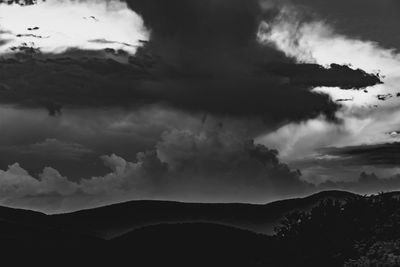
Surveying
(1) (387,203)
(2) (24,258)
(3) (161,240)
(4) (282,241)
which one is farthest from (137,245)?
(1) (387,203)

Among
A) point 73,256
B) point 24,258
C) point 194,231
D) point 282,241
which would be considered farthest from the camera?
point 194,231

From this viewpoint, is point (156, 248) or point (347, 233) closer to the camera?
point (347, 233)

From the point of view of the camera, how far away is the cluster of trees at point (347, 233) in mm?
78688

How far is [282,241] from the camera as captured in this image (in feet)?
326

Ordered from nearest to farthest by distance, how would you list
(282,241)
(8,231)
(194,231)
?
(282,241) < (8,231) < (194,231)

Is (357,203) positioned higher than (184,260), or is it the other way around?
(357,203)

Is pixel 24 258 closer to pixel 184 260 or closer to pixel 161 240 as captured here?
pixel 184 260

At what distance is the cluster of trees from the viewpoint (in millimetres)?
78688

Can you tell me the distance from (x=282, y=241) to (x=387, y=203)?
65.2 feet

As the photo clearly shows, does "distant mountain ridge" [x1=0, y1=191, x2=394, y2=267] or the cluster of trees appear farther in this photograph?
"distant mountain ridge" [x1=0, y1=191, x2=394, y2=267]

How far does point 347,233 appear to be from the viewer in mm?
89625

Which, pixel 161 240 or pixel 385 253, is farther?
pixel 161 240

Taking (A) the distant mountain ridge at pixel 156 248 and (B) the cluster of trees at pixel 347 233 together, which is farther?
(A) the distant mountain ridge at pixel 156 248

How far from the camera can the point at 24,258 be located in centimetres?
12975
